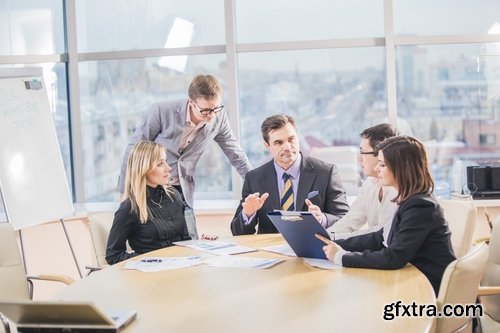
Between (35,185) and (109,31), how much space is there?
1.81m

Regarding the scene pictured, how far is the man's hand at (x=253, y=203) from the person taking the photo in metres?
3.47

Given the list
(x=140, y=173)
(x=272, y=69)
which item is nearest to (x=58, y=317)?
(x=140, y=173)

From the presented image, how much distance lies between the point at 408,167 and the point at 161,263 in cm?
112

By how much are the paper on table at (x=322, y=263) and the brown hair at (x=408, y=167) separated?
38cm

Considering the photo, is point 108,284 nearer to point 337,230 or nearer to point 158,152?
point 158,152

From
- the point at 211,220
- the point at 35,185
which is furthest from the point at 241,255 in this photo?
the point at 211,220

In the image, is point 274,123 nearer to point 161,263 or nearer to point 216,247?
point 216,247

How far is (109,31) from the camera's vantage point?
5582 mm

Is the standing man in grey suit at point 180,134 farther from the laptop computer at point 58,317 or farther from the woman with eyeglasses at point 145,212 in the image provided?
the laptop computer at point 58,317

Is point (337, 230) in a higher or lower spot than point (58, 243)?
higher

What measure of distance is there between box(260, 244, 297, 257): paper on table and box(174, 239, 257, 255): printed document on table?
0.26 ft

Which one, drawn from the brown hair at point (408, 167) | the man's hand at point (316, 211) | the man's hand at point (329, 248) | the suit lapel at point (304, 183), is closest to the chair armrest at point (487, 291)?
the brown hair at point (408, 167)

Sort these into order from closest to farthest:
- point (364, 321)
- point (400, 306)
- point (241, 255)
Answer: point (364, 321)
point (400, 306)
point (241, 255)

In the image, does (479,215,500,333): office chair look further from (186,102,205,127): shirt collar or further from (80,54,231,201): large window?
(80,54,231,201): large window
